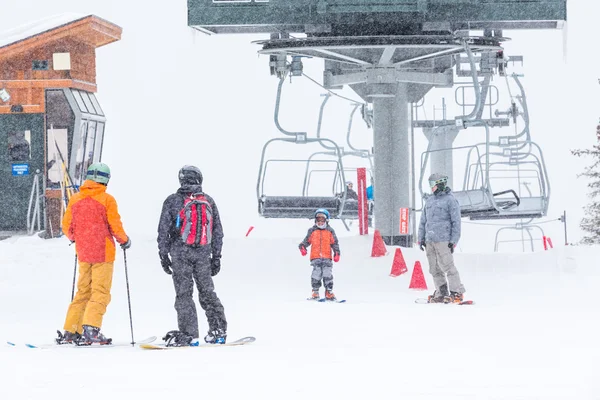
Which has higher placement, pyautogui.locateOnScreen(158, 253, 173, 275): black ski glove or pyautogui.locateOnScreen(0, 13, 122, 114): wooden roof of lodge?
pyautogui.locateOnScreen(0, 13, 122, 114): wooden roof of lodge

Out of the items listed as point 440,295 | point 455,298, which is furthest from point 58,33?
point 455,298

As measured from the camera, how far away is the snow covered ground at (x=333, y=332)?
752 centimetres

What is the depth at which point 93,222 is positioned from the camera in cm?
1059

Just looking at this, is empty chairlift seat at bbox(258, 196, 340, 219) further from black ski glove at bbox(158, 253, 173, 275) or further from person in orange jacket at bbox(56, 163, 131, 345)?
black ski glove at bbox(158, 253, 173, 275)

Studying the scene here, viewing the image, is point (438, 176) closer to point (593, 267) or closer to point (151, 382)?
point (593, 267)

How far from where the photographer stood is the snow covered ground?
7.52 m

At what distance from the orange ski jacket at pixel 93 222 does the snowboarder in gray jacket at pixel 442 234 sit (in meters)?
5.70

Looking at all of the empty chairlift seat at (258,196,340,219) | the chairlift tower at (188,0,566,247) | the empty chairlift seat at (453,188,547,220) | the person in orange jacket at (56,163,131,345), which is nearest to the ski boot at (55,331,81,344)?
the person in orange jacket at (56,163,131,345)

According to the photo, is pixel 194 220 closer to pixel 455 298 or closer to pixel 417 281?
pixel 455 298

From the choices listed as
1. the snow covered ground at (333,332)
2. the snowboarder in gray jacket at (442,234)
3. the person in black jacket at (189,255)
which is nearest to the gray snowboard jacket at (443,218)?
the snowboarder in gray jacket at (442,234)

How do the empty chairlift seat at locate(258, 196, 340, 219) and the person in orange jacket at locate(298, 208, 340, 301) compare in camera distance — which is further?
the empty chairlift seat at locate(258, 196, 340, 219)

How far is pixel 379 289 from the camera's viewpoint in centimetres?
1848

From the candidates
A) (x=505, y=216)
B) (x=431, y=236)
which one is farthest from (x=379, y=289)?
(x=505, y=216)

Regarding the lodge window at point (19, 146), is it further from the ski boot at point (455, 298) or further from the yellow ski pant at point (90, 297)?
the yellow ski pant at point (90, 297)
